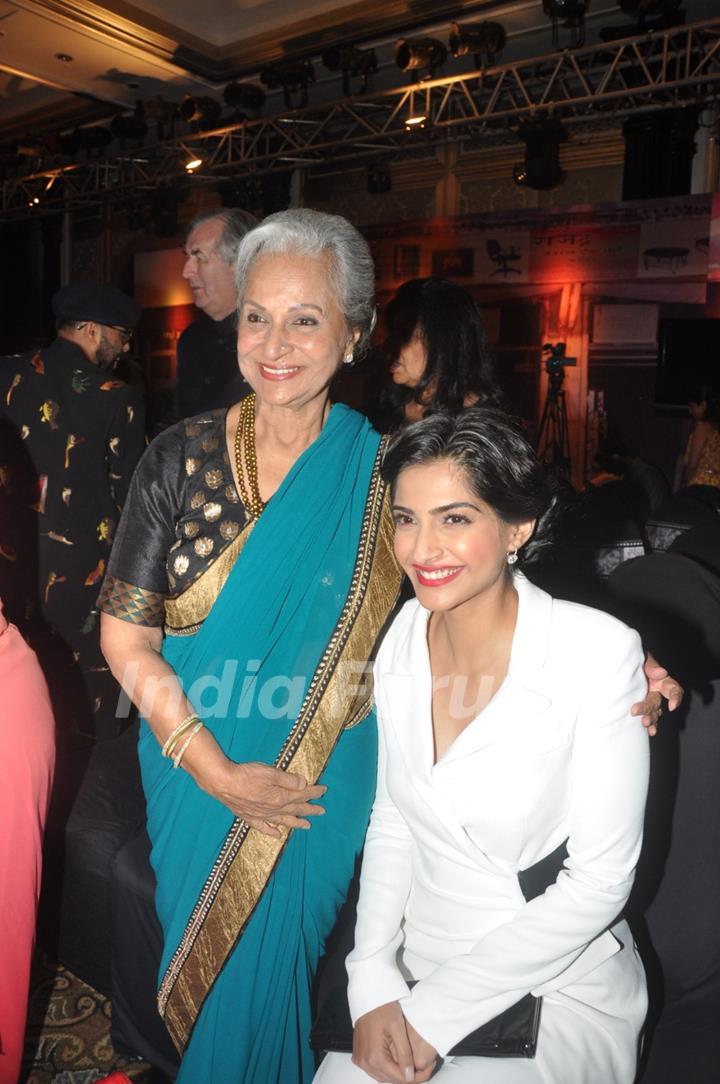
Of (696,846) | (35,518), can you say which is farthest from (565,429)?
(696,846)

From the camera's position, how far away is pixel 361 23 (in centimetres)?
598

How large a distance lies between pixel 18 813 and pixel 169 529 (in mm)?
527

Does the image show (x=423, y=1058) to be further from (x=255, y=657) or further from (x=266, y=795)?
(x=255, y=657)

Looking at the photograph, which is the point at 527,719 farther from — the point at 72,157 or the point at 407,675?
the point at 72,157

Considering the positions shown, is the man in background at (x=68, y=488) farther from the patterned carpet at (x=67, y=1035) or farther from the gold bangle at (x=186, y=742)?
the gold bangle at (x=186, y=742)

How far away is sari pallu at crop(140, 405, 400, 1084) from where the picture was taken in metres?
1.38

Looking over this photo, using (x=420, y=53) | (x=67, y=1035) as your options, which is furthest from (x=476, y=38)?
(x=67, y=1035)

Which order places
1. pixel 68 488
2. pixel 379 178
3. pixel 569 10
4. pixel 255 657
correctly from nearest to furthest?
pixel 255 657 < pixel 68 488 < pixel 569 10 < pixel 379 178

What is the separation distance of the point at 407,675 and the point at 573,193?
21.0 ft

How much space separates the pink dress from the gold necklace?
45 cm

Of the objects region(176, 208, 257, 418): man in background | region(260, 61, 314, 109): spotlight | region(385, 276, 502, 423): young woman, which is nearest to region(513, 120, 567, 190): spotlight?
region(260, 61, 314, 109): spotlight

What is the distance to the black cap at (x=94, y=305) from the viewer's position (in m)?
2.78

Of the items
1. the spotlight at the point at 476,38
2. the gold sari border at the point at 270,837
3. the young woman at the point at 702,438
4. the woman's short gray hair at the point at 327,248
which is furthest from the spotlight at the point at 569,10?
the gold sari border at the point at 270,837

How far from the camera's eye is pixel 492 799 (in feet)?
4.03
